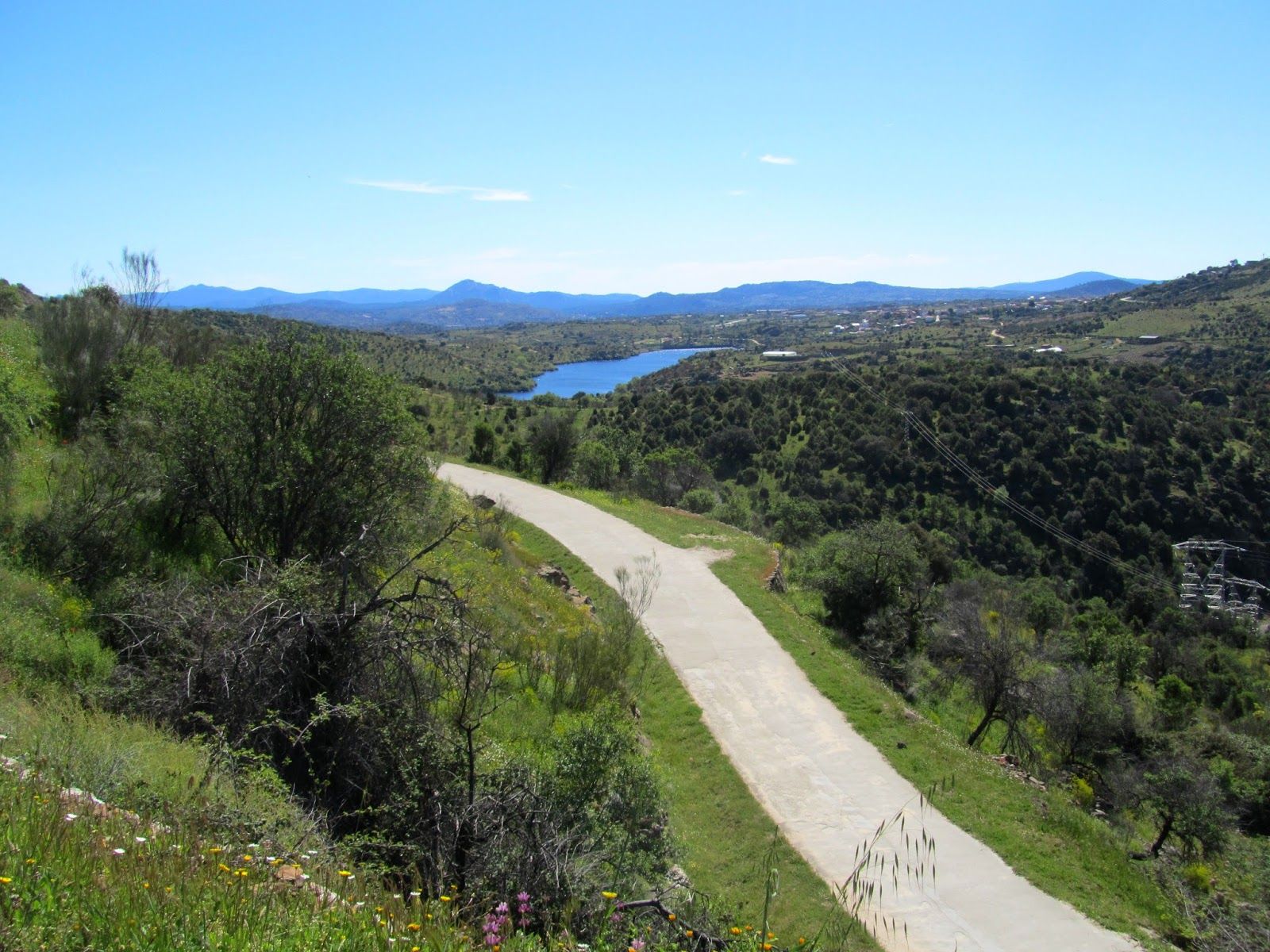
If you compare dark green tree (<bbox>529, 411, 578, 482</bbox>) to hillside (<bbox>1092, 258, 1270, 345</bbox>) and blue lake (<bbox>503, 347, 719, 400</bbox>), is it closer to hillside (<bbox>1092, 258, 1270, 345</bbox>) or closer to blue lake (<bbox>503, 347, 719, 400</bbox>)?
blue lake (<bbox>503, 347, 719, 400</bbox>)

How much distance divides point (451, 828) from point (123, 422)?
8.63 metres

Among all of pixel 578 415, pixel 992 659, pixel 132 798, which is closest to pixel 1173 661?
pixel 992 659

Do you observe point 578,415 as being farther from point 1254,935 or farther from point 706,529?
point 1254,935

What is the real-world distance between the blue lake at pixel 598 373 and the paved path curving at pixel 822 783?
7478 cm

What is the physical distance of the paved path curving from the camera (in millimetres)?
6805

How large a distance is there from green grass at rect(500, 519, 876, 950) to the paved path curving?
230 mm

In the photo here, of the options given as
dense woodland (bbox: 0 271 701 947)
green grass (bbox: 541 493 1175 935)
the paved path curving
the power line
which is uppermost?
dense woodland (bbox: 0 271 701 947)

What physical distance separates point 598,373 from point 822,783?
431 ft

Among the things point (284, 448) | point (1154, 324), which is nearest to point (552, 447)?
point (284, 448)

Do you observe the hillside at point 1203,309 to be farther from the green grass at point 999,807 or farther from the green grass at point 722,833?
the green grass at point 722,833

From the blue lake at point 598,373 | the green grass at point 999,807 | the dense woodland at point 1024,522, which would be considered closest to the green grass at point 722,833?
the green grass at point 999,807

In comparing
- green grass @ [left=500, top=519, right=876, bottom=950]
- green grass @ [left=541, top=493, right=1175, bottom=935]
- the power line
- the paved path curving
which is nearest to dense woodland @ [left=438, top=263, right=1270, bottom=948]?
the power line

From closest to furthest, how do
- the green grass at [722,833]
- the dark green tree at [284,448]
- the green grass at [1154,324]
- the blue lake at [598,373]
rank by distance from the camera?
the green grass at [722,833] → the dark green tree at [284,448] → the blue lake at [598,373] → the green grass at [1154,324]

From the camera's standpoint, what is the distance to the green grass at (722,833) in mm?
6754
